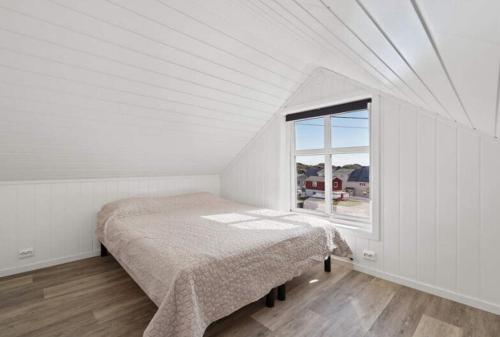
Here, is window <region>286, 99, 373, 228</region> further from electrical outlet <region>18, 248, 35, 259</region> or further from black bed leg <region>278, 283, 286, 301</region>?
electrical outlet <region>18, 248, 35, 259</region>

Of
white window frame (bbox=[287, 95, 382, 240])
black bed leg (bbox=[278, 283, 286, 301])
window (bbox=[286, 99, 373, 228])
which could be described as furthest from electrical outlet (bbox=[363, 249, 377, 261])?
black bed leg (bbox=[278, 283, 286, 301])

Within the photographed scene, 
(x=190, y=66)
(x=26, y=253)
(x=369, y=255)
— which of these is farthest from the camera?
(x=26, y=253)

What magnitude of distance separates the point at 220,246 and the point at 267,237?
41 centimetres

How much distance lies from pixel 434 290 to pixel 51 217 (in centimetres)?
388

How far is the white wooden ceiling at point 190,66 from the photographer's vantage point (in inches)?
17.1

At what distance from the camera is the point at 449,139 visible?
2.10 meters

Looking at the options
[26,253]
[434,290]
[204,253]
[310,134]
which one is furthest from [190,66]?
[434,290]

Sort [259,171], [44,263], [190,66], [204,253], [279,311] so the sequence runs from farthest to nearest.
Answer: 1. [259,171]
2. [44,263]
3. [190,66]
4. [279,311]
5. [204,253]

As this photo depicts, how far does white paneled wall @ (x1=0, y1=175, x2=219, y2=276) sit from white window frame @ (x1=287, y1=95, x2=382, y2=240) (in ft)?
6.99

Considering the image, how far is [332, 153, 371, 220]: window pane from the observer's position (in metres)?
2.71

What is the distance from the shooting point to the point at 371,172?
255 centimetres

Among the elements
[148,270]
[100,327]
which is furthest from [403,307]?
[100,327]

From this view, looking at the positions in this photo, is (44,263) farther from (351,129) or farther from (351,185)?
(351,129)

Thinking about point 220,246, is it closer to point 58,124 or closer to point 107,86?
point 107,86
